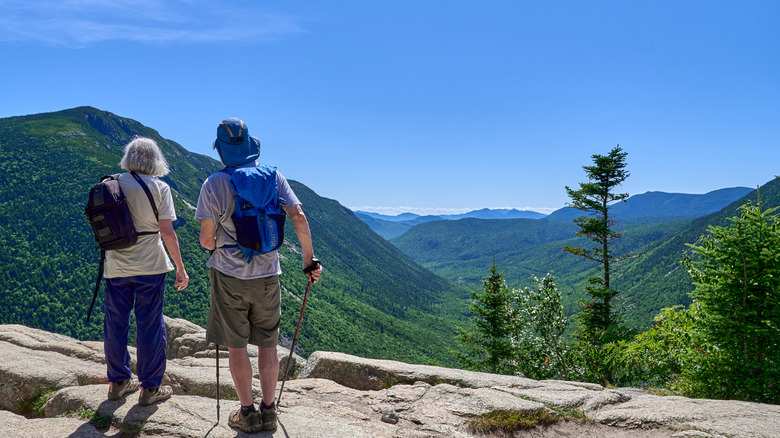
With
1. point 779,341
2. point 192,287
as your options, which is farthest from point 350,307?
point 779,341

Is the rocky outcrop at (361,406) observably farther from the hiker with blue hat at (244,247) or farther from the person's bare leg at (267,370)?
the hiker with blue hat at (244,247)

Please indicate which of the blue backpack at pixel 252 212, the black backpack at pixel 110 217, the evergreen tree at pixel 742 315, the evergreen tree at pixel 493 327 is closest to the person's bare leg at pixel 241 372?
the blue backpack at pixel 252 212

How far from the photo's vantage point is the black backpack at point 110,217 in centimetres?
429

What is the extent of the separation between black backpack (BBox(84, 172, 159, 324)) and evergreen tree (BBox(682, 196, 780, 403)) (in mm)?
8775

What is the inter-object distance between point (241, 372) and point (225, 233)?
1459 millimetres

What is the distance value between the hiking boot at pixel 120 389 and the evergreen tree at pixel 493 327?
18780mm

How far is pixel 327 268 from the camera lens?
182125 mm

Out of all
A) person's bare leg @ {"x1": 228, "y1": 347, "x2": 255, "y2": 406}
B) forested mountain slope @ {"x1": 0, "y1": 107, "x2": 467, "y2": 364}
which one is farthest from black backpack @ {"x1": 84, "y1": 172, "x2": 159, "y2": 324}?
forested mountain slope @ {"x1": 0, "y1": 107, "x2": 467, "y2": 364}

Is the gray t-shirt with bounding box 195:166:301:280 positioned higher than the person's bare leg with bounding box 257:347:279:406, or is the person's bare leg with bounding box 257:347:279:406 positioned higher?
the gray t-shirt with bounding box 195:166:301:280

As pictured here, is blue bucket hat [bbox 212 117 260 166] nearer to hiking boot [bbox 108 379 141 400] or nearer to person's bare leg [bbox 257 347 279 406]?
person's bare leg [bbox 257 347 279 406]

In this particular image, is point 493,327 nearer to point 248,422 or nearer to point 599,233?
point 599,233

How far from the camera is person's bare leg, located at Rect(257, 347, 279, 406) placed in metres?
4.11

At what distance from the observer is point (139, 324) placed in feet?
15.4

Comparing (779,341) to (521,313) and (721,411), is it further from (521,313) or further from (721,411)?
(521,313)
